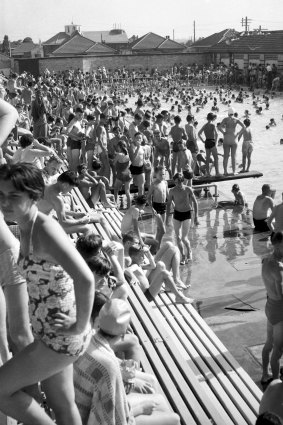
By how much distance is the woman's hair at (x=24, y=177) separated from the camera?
2035 millimetres

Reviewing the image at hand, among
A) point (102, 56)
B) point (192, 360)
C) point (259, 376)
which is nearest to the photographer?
point (192, 360)

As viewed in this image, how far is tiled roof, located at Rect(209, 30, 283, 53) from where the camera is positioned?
4553 centimetres

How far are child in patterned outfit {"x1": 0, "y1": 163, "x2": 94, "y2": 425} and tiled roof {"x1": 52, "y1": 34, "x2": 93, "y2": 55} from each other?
58925 mm

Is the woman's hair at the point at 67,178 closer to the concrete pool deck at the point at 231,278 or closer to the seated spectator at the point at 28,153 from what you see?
the seated spectator at the point at 28,153

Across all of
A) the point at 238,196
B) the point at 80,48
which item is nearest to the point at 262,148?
the point at 238,196

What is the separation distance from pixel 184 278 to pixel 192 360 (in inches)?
114

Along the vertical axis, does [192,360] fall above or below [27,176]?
below

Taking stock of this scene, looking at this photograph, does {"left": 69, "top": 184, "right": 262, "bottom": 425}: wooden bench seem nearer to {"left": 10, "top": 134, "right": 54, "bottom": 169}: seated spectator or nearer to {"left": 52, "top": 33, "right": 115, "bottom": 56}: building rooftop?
{"left": 10, "top": 134, "right": 54, "bottom": 169}: seated spectator

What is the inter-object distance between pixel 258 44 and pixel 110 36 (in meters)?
39.9

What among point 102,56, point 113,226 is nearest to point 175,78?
point 102,56

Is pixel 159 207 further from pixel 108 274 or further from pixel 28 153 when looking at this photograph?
pixel 108 274

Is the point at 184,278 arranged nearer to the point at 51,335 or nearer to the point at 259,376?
the point at 259,376

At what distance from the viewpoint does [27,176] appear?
2049mm

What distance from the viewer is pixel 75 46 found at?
59.6m
